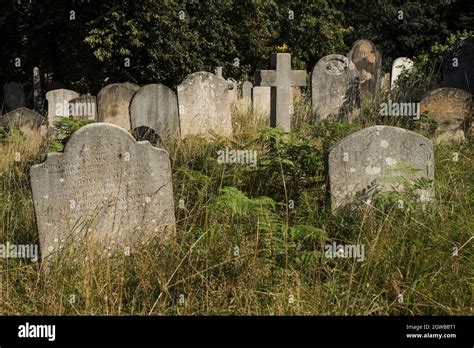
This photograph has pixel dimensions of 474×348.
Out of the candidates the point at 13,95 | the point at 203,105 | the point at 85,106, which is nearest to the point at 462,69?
the point at 203,105

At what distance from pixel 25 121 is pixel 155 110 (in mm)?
2585

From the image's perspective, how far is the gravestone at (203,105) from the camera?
11766 mm

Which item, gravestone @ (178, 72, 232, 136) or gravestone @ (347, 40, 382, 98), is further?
gravestone @ (347, 40, 382, 98)

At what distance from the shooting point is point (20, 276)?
5730 millimetres

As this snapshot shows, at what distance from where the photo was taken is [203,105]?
11.9m

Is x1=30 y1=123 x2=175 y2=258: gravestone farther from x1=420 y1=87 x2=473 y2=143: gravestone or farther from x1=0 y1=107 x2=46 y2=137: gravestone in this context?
x1=0 y1=107 x2=46 y2=137: gravestone

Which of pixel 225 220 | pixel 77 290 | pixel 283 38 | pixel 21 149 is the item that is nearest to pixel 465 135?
pixel 225 220

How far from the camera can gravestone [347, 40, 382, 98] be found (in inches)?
628

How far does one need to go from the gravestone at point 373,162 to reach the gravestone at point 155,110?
5.35 meters

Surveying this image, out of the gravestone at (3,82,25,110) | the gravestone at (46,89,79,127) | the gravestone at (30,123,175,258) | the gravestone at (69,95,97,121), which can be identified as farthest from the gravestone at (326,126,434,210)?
the gravestone at (3,82,25,110)

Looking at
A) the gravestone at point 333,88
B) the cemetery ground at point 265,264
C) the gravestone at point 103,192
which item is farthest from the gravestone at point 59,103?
the gravestone at point 103,192

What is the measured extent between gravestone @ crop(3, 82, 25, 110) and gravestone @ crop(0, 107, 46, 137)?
12071 millimetres

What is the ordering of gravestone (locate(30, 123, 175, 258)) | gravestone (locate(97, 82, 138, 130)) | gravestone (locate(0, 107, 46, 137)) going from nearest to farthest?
gravestone (locate(30, 123, 175, 258))
gravestone (locate(0, 107, 46, 137))
gravestone (locate(97, 82, 138, 130))

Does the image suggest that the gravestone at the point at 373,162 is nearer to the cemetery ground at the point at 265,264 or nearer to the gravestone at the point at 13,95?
the cemetery ground at the point at 265,264
